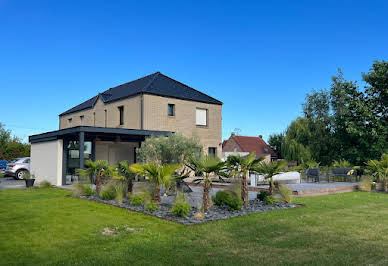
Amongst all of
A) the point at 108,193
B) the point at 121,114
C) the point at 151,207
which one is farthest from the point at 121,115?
the point at 151,207

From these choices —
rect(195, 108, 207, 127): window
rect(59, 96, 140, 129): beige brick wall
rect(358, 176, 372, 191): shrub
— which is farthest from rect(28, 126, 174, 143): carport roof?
rect(358, 176, 372, 191): shrub

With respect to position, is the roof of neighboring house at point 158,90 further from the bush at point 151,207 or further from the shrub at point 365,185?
the bush at point 151,207

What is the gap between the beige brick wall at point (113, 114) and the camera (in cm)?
1859

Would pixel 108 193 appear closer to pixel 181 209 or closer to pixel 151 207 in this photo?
pixel 151 207

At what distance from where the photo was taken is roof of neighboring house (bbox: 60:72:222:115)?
19033mm

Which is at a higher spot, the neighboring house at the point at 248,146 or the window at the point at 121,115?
the window at the point at 121,115

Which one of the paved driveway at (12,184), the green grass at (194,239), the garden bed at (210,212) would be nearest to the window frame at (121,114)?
the paved driveway at (12,184)

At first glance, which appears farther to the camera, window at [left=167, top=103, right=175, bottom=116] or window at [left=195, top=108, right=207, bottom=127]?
window at [left=195, top=108, right=207, bottom=127]

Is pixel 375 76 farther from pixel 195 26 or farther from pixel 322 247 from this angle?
pixel 322 247

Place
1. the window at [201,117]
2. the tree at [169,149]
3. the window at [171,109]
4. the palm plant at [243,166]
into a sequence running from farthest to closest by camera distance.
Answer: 1. the window at [201,117]
2. the window at [171,109]
3. the tree at [169,149]
4. the palm plant at [243,166]

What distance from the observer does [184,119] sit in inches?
783

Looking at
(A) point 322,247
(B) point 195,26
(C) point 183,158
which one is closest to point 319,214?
(A) point 322,247

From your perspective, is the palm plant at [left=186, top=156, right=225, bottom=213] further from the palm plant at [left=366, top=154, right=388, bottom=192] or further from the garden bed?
the palm plant at [left=366, top=154, right=388, bottom=192]

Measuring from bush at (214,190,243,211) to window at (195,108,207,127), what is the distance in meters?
12.1
